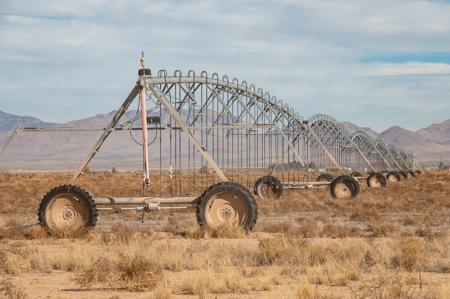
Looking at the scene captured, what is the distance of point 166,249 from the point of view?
17.1m

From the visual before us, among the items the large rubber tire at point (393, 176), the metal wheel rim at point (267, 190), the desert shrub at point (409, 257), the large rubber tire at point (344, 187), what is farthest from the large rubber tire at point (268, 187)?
the large rubber tire at point (393, 176)

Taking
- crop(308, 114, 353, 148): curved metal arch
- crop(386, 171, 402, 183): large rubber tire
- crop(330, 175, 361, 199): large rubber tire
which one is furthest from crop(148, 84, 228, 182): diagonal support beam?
crop(386, 171, 402, 183): large rubber tire

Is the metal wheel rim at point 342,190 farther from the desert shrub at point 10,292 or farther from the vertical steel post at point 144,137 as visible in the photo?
the desert shrub at point 10,292

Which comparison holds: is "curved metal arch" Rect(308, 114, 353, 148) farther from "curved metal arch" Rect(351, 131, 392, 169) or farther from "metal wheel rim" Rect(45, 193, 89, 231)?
"metal wheel rim" Rect(45, 193, 89, 231)

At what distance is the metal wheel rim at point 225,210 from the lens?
20453 millimetres

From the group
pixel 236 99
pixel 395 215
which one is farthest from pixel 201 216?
pixel 395 215

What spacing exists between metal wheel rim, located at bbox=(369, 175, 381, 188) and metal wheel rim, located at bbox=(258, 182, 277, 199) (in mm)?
16019

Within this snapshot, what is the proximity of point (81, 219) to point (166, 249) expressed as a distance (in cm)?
427

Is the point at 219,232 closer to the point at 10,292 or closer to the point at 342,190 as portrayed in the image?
the point at 10,292

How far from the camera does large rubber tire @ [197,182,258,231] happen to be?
20.3m

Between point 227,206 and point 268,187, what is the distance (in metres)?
18.8

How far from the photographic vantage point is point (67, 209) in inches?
813

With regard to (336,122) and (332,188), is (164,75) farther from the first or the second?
(336,122)

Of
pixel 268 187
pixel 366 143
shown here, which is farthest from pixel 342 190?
pixel 366 143
